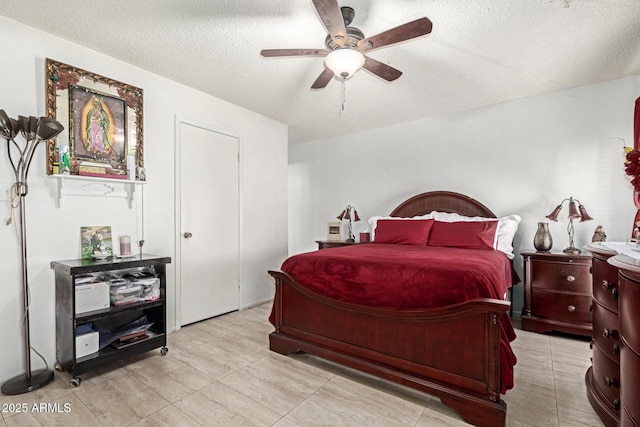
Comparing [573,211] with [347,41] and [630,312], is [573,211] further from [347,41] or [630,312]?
[347,41]

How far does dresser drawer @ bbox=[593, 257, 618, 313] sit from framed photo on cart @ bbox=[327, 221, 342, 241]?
316 cm

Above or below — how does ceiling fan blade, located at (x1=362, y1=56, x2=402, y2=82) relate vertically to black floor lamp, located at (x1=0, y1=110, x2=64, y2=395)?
above

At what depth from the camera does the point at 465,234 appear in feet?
10.9

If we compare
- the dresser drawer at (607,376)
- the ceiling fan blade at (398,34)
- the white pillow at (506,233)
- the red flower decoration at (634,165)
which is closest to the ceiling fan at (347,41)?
the ceiling fan blade at (398,34)

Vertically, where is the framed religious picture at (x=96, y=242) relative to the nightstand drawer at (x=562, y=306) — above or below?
above

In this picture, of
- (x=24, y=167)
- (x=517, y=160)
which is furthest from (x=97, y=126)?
(x=517, y=160)

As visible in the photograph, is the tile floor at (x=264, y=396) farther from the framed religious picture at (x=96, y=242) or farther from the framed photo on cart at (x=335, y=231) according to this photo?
the framed photo on cart at (x=335, y=231)

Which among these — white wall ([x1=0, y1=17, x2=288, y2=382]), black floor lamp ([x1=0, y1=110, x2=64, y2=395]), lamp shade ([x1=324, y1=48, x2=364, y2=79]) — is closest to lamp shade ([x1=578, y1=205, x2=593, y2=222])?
lamp shade ([x1=324, y1=48, x2=364, y2=79])

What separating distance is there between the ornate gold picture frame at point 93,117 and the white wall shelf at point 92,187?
9cm

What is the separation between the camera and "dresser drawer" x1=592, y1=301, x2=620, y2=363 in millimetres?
1559

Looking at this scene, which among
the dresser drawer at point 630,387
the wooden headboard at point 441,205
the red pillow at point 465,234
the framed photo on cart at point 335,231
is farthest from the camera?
the framed photo on cart at point 335,231

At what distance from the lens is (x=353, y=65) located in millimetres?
2006

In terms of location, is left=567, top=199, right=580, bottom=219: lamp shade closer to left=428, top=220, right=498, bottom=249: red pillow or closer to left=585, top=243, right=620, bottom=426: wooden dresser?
left=428, top=220, right=498, bottom=249: red pillow

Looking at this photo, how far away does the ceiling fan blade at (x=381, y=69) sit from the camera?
7.18 ft
